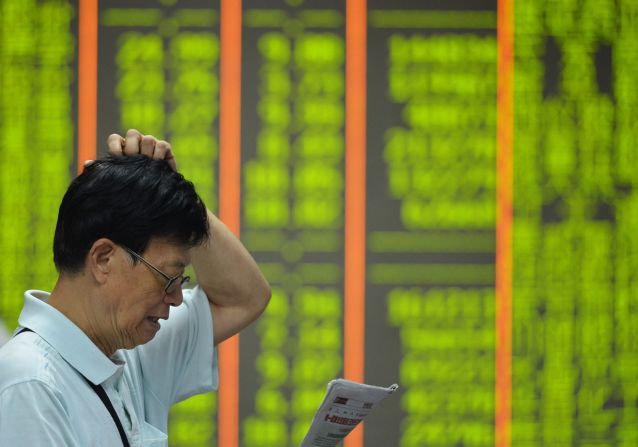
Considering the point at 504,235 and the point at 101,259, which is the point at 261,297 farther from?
the point at 504,235

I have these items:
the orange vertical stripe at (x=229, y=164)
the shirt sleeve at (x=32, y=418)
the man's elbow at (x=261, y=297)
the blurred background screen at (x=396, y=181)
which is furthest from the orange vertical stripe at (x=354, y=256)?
the shirt sleeve at (x=32, y=418)

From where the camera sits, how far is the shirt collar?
1.12m

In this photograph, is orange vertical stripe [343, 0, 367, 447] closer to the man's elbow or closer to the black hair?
the man's elbow

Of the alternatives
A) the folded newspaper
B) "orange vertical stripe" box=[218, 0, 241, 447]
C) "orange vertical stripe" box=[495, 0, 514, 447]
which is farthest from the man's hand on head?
"orange vertical stripe" box=[495, 0, 514, 447]

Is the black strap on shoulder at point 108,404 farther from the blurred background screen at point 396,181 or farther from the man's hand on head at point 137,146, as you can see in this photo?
the blurred background screen at point 396,181

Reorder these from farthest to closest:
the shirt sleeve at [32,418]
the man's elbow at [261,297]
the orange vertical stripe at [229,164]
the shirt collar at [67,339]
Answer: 1. the orange vertical stripe at [229,164]
2. the man's elbow at [261,297]
3. the shirt collar at [67,339]
4. the shirt sleeve at [32,418]

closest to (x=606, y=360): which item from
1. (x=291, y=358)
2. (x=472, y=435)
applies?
(x=472, y=435)

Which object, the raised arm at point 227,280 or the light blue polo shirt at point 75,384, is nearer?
the light blue polo shirt at point 75,384

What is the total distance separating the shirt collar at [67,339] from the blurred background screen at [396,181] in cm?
125

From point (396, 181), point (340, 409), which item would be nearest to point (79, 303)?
point (340, 409)

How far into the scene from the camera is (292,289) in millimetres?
2396

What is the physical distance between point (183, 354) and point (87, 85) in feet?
3.80

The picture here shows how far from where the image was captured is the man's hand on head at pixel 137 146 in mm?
1311

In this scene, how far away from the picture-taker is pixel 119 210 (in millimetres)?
1154
